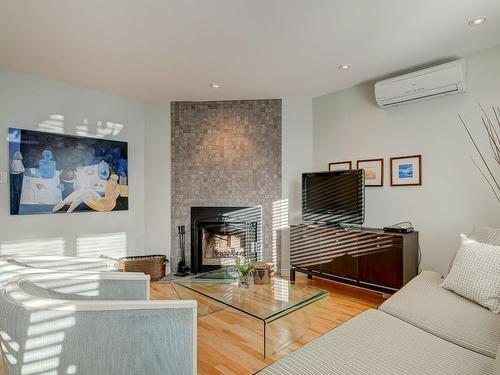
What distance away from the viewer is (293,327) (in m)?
2.35

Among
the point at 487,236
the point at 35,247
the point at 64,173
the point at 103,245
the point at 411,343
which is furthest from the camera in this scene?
the point at 103,245

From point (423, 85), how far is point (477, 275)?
1925 mm

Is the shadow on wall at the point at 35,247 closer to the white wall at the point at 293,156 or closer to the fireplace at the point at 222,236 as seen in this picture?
the fireplace at the point at 222,236

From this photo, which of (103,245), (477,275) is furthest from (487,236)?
(103,245)

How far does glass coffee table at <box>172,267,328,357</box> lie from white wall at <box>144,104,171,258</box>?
160cm

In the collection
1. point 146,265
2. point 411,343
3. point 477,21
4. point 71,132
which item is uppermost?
point 477,21

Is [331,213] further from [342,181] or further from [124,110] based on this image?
[124,110]

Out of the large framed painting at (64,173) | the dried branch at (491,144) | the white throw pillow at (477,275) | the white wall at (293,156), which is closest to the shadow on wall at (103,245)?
the large framed painting at (64,173)

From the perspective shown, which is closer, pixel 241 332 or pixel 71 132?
pixel 241 332

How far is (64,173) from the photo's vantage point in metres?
3.42

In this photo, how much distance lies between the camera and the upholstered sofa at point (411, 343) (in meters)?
1.17

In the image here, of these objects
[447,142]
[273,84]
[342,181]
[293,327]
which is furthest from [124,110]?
[447,142]

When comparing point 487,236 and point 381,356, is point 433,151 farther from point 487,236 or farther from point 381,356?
point 381,356

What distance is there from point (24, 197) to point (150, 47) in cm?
211
